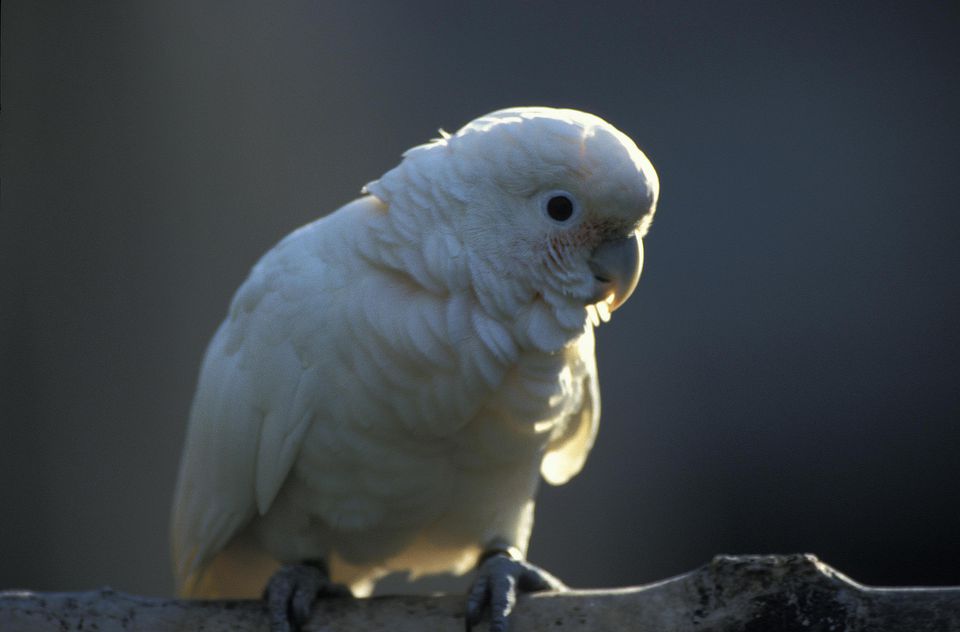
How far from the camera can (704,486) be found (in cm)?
440

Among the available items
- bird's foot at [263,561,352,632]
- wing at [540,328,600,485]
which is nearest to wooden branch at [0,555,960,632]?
bird's foot at [263,561,352,632]

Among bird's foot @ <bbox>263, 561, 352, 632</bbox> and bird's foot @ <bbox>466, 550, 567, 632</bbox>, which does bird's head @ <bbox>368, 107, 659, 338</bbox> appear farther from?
bird's foot @ <bbox>263, 561, 352, 632</bbox>

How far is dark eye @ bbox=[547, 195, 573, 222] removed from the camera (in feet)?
6.68

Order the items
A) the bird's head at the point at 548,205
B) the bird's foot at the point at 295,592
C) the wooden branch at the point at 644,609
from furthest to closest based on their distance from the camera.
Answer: the bird's foot at the point at 295,592, the bird's head at the point at 548,205, the wooden branch at the point at 644,609

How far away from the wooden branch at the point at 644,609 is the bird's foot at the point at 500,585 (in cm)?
3

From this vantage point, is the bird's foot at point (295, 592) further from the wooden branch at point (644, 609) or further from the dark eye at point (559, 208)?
the dark eye at point (559, 208)

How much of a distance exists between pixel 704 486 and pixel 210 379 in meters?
2.59

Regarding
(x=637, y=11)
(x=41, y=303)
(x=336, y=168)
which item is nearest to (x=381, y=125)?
(x=336, y=168)

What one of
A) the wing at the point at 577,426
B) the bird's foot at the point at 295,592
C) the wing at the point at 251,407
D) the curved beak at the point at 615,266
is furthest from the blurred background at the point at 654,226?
the curved beak at the point at 615,266

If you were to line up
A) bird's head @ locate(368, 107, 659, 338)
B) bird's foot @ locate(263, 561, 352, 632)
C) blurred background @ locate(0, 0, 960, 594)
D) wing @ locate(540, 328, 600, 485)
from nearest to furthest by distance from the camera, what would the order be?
bird's head @ locate(368, 107, 659, 338), bird's foot @ locate(263, 561, 352, 632), wing @ locate(540, 328, 600, 485), blurred background @ locate(0, 0, 960, 594)

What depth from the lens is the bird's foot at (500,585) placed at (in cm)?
210

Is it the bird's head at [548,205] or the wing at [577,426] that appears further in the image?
the wing at [577,426]

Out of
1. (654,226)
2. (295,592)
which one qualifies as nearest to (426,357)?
(295,592)

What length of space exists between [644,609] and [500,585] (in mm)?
375
